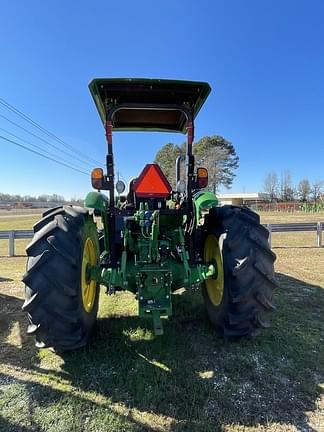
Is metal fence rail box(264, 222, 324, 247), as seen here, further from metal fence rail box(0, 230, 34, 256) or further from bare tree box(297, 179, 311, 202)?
bare tree box(297, 179, 311, 202)

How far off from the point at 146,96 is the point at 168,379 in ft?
9.38

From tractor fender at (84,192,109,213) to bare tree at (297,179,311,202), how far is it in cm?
7217

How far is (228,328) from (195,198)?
1427 millimetres

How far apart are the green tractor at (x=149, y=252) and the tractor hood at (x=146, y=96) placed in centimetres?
1

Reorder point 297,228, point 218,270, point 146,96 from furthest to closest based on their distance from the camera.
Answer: point 297,228 < point 146,96 < point 218,270

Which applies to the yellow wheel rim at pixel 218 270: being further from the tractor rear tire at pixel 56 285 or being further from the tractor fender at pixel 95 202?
the tractor rear tire at pixel 56 285

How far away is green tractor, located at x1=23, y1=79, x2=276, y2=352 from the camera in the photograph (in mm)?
2736

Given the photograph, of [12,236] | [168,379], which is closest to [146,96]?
[168,379]

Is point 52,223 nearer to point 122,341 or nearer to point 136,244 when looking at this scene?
point 136,244

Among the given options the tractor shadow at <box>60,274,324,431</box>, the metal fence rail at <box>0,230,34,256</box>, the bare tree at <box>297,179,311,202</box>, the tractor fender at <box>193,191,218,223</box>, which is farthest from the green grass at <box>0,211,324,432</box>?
the bare tree at <box>297,179,311,202</box>

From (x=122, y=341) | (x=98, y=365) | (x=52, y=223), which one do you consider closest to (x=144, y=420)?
(x=98, y=365)

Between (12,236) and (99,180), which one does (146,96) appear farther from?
(12,236)

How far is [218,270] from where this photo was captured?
3404mm

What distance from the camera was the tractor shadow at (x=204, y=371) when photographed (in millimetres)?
2332
